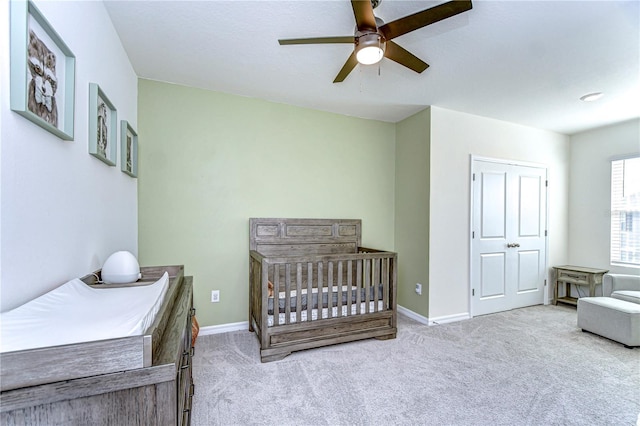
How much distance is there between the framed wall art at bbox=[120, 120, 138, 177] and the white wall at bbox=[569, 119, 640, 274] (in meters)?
5.63

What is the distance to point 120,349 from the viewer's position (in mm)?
700

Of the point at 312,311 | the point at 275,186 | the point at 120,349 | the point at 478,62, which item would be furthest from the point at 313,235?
the point at 120,349

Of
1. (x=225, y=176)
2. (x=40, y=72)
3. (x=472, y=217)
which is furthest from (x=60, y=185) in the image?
(x=472, y=217)

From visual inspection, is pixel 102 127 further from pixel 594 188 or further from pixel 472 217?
pixel 594 188

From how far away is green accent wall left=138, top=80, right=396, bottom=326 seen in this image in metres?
2.73

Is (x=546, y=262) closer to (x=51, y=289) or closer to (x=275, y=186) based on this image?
(x=275, y=186)

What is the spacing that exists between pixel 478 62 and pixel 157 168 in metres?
3.04

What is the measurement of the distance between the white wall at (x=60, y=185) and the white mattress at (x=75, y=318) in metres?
0.10

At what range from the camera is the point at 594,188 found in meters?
3.95

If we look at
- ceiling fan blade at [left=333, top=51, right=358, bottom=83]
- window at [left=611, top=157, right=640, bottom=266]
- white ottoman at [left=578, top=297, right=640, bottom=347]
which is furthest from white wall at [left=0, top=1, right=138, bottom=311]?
window at [left=611, top=157, right=640, bottom=266]

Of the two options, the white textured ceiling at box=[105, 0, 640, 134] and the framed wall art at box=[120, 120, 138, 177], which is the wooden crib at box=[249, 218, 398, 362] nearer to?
the framed wall art at box=[120, 120, 138, 177]

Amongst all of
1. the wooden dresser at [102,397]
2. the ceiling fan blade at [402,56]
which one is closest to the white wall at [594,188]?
the ceiling fan blade at [402,56]

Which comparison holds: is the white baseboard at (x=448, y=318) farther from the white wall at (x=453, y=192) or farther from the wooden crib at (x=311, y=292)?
the wooden crib at (x=311, y=292)

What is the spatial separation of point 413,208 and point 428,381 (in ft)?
6.53
